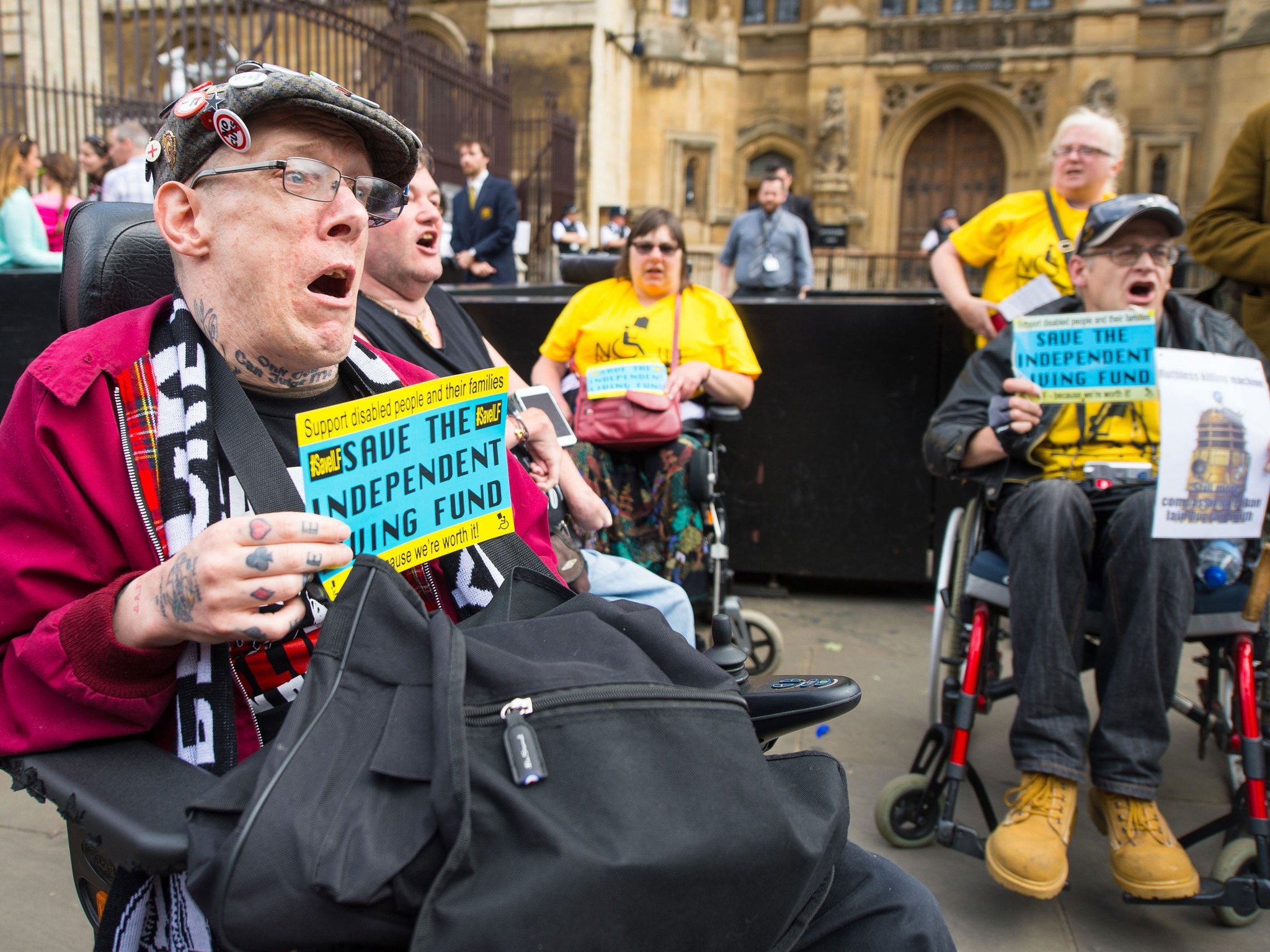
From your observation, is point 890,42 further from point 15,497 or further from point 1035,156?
point 15,497

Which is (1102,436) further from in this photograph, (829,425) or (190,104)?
(190,104)

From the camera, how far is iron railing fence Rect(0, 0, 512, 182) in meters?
11.5

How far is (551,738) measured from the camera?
1138 millimetres

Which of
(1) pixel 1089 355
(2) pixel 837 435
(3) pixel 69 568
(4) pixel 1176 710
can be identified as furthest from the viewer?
(2) pixel 837 435

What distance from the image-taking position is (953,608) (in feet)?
9.98

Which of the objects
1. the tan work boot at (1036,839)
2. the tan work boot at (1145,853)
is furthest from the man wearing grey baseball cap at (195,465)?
the tan work boot at (1145,853)

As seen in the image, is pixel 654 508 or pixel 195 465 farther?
pixel 654 508

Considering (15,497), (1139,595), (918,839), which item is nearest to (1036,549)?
(1139,595)

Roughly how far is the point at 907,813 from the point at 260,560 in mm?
2233

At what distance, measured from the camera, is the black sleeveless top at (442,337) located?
8.55 feet

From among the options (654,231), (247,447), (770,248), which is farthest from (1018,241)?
(770,248)

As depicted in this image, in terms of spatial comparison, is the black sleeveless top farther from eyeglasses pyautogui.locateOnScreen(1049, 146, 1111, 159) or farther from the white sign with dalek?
eyeglasses pyautogui.locateOnScreen(1049, 146, 1111, 159)

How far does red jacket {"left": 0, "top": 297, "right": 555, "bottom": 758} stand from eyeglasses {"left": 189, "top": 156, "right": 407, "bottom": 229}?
33 centimetres

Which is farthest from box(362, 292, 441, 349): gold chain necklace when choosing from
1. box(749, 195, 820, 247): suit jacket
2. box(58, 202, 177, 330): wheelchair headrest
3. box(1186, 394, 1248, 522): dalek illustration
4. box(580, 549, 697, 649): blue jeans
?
box(749, 195, 820, 247): suit jacket
